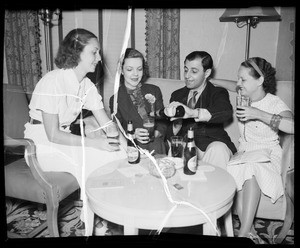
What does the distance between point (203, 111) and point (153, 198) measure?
526mm

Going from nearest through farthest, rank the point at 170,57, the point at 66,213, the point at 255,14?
the point at 255,14, the point at 170,57, the point at 66,213

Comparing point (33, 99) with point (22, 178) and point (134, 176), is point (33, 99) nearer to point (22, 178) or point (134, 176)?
point (22, 178)

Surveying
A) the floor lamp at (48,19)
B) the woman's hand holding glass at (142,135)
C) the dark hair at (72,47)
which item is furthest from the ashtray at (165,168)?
the floor lamp at (48,19)

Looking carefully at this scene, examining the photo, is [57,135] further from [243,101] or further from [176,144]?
[243,101]

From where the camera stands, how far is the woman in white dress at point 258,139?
1.42m

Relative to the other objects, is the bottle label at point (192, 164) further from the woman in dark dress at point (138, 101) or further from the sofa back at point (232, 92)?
the sofa back at point (232, 92)

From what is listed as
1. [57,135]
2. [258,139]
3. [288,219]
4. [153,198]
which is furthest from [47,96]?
[288,219]

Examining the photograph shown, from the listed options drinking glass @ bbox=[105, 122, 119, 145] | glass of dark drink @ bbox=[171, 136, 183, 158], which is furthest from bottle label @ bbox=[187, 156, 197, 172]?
drinking glass @ bbox=[105, 122, 119, 145]

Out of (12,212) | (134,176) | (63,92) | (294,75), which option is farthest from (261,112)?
(12,212)

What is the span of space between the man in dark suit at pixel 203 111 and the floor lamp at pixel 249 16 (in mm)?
231

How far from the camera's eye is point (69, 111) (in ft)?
4.66

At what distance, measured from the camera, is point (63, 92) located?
4.62 feet

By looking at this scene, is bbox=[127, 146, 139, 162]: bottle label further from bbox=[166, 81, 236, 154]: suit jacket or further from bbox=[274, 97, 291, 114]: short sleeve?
bbox=[274, 97, 291, 114]: short sleeve

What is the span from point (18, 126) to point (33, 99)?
0.15 m
